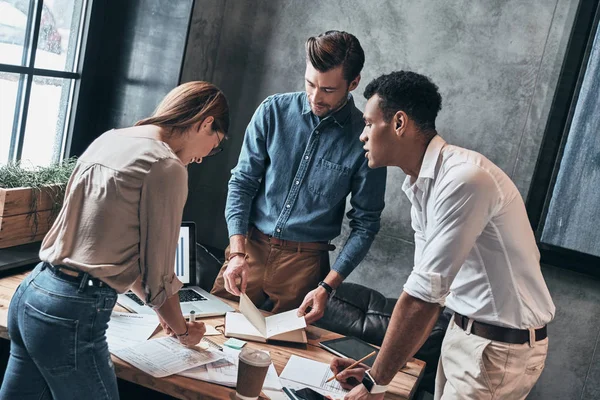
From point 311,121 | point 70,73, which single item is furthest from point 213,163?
point 311,121

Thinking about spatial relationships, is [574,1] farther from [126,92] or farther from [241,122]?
[126,92]

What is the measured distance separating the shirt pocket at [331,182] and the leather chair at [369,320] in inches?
31.3

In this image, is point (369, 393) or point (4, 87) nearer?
point (369, 393)

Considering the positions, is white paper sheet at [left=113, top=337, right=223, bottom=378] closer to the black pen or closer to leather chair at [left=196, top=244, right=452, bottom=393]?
the black pen

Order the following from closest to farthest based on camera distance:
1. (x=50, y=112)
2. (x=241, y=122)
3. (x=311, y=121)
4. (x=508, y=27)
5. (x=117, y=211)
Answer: (x=117, y=211)
(x=311, y=121)
(x=50, y=112)
(x=508, y=27)
(x=241, y=122)

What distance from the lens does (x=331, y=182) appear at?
262cm

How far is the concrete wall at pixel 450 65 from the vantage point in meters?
3.29

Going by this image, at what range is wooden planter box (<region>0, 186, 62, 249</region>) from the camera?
2516 mm

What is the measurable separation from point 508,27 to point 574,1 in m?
0.32

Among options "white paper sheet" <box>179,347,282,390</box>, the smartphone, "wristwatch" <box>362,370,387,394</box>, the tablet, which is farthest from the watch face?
the tablet

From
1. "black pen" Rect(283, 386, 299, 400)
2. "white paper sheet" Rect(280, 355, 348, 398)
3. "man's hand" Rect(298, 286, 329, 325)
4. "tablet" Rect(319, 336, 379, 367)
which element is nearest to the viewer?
"black pen" Rect(283, 386, 299, 400)

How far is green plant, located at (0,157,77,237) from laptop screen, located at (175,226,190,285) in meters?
0.54

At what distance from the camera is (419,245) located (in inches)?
82.0

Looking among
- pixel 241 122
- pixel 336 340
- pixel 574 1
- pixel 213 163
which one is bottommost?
pixel 336 340
